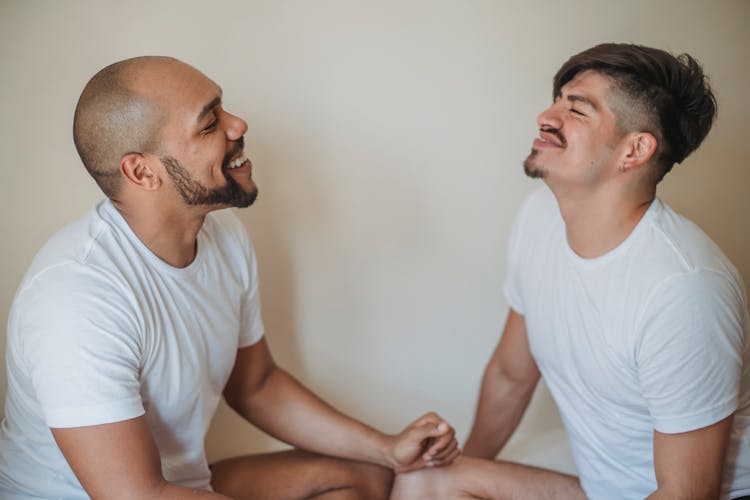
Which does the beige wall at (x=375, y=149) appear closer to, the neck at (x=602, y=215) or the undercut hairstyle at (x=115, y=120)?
the undercut hairstyle at (x=115, y=120)

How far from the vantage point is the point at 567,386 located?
5.70ft

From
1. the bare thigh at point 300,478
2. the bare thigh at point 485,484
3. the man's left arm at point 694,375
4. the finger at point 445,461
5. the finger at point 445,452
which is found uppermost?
the man's left arm at point 694,375

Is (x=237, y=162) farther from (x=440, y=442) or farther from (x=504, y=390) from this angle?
(x=504, y=390)

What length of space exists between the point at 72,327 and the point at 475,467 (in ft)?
3.09

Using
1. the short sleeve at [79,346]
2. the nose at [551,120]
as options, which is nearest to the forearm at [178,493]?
the short sleeve at [79,346]

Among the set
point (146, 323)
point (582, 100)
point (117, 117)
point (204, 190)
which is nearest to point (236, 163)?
point (204, 190)

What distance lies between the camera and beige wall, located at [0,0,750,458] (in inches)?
71.5

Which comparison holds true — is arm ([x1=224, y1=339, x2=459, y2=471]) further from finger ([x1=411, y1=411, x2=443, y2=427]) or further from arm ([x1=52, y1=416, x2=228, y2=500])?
arm ([x1=52, y1=416, x2=228, y2=500])

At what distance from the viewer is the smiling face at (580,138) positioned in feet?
5.27

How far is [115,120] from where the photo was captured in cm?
146

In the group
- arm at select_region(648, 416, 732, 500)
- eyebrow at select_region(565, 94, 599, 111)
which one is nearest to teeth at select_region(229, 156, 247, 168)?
eyebrow at select_region(565, 94, 599, 111)

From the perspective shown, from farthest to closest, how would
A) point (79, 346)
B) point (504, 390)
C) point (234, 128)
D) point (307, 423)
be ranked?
point (504, 390) < point (307, 423) < point (234, 128) < point (79, 346)

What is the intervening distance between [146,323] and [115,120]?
38cm

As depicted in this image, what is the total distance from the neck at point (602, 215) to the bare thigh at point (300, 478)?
0.71 m
